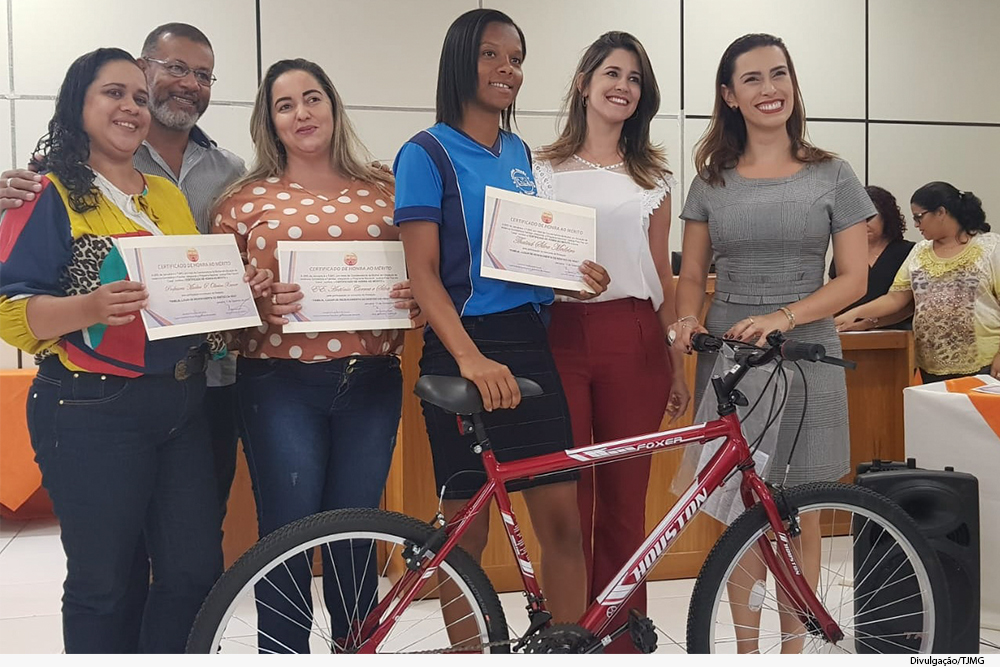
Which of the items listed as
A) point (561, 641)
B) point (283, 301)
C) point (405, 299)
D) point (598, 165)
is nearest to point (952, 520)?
point (561, 641)

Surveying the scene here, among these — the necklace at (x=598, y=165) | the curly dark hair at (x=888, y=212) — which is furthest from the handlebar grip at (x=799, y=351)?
the curly dark hair at (x=888, y=212)

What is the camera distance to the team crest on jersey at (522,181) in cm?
217

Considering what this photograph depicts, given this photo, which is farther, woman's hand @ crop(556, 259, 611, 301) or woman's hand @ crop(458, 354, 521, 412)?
woman's hand @ crop(556, 259, 611, 301)

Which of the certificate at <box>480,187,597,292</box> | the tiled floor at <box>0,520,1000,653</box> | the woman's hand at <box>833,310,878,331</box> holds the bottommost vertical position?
the tiled floor at <box>0,520,1000,653</box>

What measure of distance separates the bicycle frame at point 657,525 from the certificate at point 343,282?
465 millimetres

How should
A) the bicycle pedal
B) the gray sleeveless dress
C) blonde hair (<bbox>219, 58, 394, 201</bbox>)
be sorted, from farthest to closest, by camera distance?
the gray sleeveless dress, blonde hair (<bbox>219, 58, 394, 201</bbox>), the bicycle pedal

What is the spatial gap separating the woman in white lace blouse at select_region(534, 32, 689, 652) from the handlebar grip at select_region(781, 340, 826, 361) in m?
0.45

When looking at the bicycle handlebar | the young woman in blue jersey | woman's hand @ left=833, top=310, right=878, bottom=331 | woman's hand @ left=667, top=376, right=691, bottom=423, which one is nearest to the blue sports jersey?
the young woman in blue jersey

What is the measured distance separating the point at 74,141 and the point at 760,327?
164cm

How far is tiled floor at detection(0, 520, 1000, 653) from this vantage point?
2.82 metres

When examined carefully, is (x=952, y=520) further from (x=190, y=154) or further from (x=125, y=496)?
(x=190, y=154)

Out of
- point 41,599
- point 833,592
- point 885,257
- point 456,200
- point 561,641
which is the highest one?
point 456,200

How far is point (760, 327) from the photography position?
85.5 inches

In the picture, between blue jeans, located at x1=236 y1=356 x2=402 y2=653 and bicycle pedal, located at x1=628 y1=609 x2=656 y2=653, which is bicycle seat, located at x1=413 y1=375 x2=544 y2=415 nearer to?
blue jeans, located at x1=236 y1=356 x2=402 y2=653
